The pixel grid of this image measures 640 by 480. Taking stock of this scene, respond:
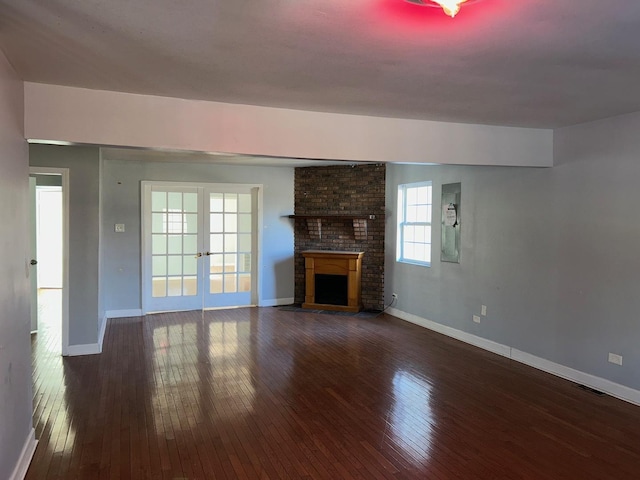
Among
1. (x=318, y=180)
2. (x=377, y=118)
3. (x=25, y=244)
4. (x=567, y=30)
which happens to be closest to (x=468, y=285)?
(x=377, y=118)

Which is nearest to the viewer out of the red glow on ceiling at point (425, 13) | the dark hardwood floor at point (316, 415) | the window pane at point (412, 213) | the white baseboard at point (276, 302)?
the red glow on ceiling at point (425, 13)

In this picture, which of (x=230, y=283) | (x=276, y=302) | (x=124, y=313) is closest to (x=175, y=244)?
(x=230, y=283)

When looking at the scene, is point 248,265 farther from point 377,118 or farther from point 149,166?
point 377,118

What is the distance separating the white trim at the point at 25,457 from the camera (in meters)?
2.68

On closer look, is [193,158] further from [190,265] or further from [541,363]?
[541,363]

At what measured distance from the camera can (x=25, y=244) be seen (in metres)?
2.95

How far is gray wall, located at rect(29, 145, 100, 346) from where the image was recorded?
512cm

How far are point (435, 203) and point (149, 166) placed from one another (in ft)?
14.3

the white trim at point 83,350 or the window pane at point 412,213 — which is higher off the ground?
the window pane at point 412,213

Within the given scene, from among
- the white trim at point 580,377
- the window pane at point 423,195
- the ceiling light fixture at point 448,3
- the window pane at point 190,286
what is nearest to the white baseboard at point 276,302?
the window pane at point 190,286

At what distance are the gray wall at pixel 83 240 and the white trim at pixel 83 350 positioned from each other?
4cm

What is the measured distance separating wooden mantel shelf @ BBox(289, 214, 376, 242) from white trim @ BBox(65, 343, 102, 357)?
3797 mm

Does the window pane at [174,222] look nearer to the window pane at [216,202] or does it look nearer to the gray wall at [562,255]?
the window pane at [216,202]

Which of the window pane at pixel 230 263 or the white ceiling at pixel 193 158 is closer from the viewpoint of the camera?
the white ceiling at pixel 193 158
